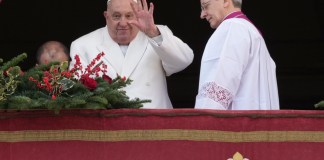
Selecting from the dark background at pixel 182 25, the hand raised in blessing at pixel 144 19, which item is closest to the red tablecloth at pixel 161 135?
the hand raised in blessing at pixel 144 19

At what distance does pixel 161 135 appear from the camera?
4.38 metres

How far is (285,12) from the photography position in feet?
27.9

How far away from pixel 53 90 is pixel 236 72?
48.0 inches

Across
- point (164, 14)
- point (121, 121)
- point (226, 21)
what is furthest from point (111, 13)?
point (164, 14)

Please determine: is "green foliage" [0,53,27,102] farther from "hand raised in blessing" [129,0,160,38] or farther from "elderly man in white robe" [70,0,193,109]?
"elderly man in white robe" [70,0,193,109]

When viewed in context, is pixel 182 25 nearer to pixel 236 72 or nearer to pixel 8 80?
pixel 236 72

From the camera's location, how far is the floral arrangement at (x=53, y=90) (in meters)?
4.24

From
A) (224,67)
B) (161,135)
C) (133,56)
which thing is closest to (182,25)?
(133,56)

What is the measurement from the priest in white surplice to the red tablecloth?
26.7 inches

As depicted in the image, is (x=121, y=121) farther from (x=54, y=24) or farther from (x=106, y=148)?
(x=54, y=24)

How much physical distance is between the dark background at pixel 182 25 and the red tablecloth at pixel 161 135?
419cm

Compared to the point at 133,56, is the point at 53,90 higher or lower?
lower

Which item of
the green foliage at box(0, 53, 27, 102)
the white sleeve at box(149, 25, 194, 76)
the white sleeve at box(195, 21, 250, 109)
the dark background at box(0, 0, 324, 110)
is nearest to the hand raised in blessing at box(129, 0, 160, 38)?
the white sleeve at box(149, 25, 194, 76)

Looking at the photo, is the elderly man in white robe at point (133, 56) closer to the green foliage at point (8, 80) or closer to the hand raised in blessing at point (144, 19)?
the hand raised in blessing at point (144, 19)
